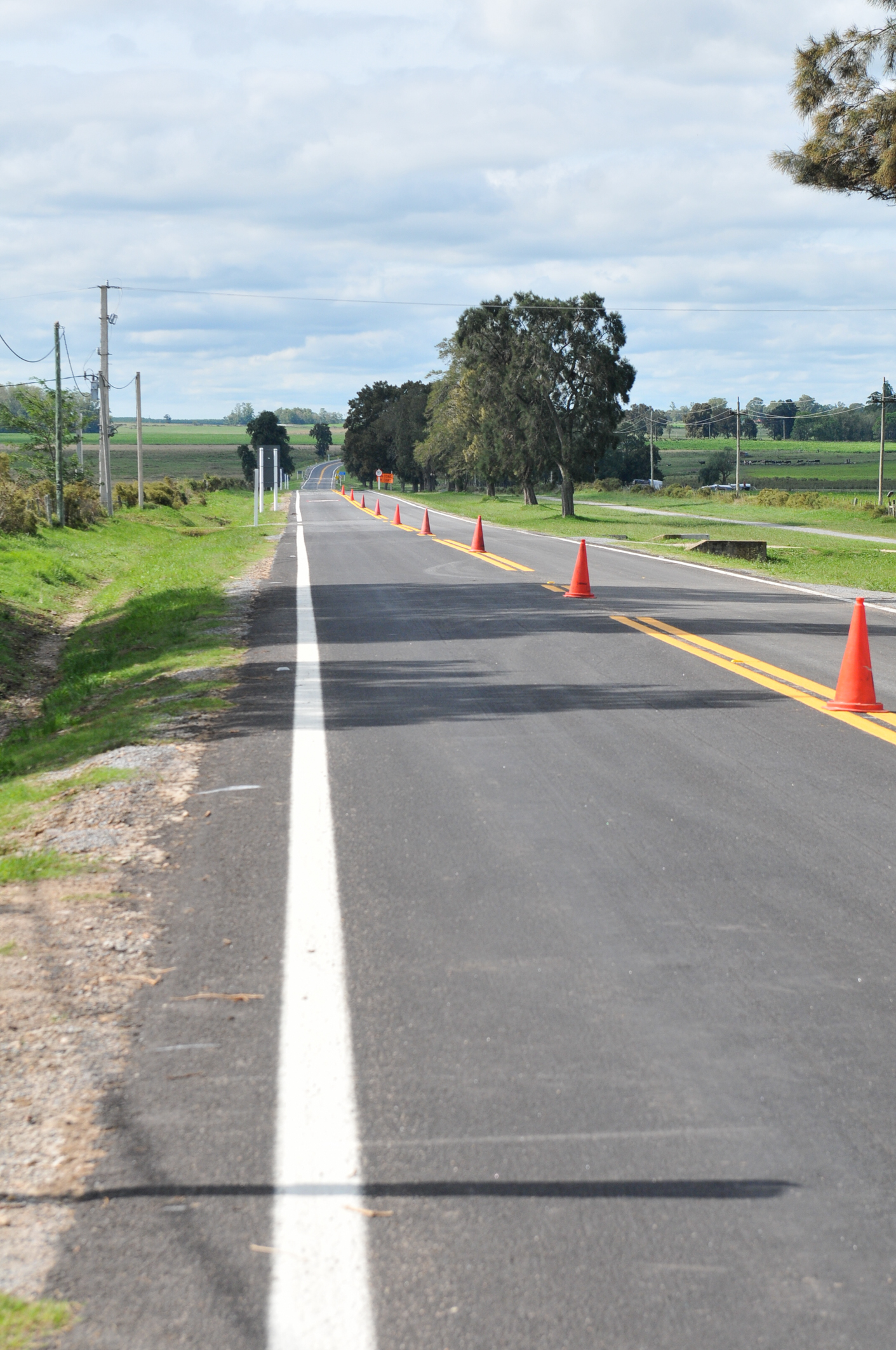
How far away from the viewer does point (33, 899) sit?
514 centimetres

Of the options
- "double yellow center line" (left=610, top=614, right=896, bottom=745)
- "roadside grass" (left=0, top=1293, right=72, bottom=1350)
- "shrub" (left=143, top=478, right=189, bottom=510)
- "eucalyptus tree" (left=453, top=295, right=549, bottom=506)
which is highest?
"eucalyptus tree" (left=453, top=295, right=549, bottom=506)

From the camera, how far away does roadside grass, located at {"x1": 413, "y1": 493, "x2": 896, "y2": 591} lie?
79.2ft

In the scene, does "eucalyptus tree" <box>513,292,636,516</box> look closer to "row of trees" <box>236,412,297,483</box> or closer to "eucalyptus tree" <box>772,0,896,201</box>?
"eucalyptus tree" <box>772,0,896,201</box>

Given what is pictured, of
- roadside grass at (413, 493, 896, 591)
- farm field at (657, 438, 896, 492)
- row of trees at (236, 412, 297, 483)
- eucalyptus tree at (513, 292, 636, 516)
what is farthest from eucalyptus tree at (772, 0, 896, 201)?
row of trees at (236, 412, 297, 483)

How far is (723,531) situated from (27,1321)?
4733cm

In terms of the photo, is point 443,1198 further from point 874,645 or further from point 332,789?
point 874,645

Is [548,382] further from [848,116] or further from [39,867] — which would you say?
[39,867]

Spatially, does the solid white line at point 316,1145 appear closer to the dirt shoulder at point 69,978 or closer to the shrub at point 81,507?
the dirt shoulder at point 69,978

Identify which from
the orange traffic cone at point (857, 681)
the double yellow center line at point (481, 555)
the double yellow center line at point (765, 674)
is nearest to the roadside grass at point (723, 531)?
the double yellow center line at point (481, 555)

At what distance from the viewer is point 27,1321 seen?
256 cm

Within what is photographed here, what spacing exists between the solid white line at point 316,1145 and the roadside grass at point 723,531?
1743 centimetres

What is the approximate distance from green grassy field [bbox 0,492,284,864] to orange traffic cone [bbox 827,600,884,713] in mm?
4557

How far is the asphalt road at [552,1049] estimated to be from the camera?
2680 mm

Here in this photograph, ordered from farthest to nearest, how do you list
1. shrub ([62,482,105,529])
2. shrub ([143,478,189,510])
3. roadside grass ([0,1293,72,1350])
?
shrub ([143,478,189,510])
shrub ([62,482,105,529])
roadside grass ([0,1293,72,1350])
